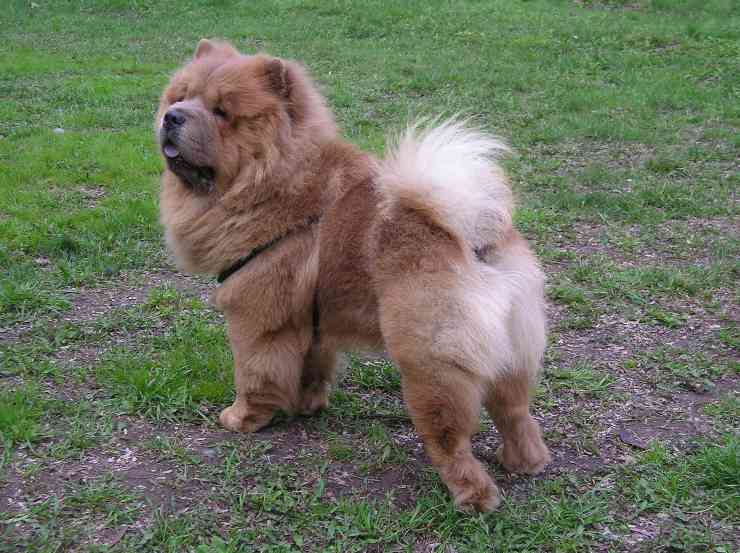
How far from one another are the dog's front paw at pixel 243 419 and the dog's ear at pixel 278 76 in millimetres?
1519

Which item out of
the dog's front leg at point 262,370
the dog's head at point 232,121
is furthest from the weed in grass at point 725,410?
the dog's head at point 232,121

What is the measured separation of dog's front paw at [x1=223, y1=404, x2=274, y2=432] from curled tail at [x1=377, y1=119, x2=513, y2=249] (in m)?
1.28

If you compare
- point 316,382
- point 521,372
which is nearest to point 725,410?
point 521,372

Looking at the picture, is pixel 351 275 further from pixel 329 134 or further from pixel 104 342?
pixel 104 342

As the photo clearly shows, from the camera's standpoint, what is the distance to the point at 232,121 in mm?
3379

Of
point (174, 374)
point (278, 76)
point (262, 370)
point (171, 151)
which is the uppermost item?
point (278, 76)

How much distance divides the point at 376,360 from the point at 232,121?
1736mm

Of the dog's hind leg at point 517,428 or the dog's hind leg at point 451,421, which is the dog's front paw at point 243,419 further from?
the dog's hind leg at point 517,428

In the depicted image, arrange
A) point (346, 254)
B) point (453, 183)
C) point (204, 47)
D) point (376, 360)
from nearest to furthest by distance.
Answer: point (453, 183)
point (346, 254)
point (204, 47)
point (376, 360)

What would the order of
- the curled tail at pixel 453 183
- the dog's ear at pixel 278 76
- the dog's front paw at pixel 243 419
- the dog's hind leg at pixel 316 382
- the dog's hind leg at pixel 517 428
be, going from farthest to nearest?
the dog's hind leg at pixel 316 382 → the dog's front paw at pixel 243 419 → the dog's ear at pixel 278 76 → the dog's hind leg at pixel 517 428 → the curled tail at pixel 453 183

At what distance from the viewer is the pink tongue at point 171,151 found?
3340mm

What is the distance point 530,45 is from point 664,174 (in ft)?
18.2

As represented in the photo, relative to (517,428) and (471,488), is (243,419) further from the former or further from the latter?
(517,428)

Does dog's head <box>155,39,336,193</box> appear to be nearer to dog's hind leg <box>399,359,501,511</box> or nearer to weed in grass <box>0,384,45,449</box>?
dog's hind leg <box>399,359,501,511</box>
